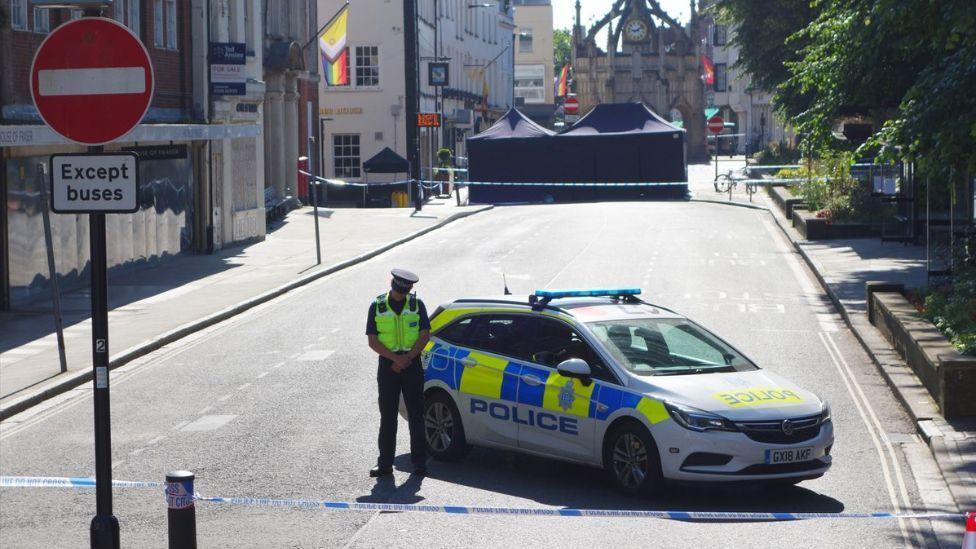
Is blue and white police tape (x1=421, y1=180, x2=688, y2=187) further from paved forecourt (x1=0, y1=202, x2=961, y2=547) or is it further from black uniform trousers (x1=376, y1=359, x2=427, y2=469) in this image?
black uniform trousers (x1=376, y1=359, x2=427, y2=469)

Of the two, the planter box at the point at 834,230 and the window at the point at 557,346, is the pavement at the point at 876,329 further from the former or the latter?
the window at the point at 557,346

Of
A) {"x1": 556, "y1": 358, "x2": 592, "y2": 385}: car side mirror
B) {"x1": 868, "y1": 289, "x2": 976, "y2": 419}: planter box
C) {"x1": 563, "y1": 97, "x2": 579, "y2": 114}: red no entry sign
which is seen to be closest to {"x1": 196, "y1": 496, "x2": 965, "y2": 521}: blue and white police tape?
{"x1": 556, "y1": 358, "x2": 592, "y2": 385}: car side mirror

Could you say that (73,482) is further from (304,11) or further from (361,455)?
(304,11)

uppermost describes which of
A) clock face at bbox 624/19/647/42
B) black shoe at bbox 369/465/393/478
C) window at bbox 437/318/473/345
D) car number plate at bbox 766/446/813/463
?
clock face at bbox 624/19/647/42

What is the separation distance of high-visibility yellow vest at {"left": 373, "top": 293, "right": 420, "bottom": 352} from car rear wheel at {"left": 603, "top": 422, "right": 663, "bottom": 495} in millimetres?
1982

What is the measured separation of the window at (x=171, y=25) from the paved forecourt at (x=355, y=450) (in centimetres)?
918

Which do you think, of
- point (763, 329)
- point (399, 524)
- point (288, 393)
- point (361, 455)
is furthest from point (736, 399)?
point (763, 329)

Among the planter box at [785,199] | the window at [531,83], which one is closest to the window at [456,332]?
the planter box at [785,199]

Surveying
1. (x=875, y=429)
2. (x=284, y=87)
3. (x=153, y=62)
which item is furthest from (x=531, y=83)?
(x=875, y=429)

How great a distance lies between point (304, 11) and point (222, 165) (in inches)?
674

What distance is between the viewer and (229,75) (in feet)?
119

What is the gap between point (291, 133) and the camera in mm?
50656

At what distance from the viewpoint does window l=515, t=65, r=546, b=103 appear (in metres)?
158

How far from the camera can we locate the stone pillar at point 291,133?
49906 millimetres
